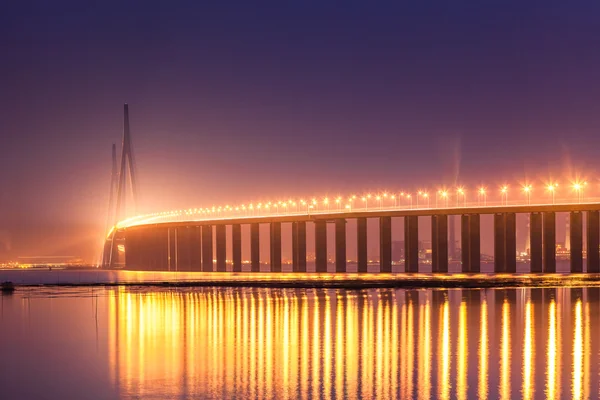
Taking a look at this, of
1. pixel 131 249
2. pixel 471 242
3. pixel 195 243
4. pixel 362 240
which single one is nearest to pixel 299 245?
pixel 362 240

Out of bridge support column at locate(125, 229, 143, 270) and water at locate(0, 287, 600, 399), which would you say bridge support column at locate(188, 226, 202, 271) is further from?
water at locate(0, 287, 600, 399)

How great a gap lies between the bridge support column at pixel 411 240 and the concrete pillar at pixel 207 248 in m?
42.2

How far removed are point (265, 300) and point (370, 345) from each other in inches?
1003

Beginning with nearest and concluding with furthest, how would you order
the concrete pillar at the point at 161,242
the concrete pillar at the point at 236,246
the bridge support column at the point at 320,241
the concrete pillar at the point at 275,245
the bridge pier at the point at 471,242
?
the bridge pier at the point at 471,242 → the bridge support column at the point at 320,241 → the concrete pillar at the point at 275,245 → the concrete pillar at the point at 236,246 → the concrete pillar at the point at 161,242

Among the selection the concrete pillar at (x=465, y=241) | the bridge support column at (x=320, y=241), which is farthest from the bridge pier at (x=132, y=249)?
the concrete pillar at (x=465, y=241)

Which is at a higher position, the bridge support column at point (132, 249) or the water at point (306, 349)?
the water at point (306, 349)

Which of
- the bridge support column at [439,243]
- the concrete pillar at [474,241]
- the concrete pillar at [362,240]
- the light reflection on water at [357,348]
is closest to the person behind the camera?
the light reflection on water at [357,348]

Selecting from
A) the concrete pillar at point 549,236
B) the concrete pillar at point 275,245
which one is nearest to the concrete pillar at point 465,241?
the concrete pillar at point 549,236

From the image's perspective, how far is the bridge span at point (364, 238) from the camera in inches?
4038

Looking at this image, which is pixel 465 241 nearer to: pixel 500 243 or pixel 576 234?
pixel 500 243

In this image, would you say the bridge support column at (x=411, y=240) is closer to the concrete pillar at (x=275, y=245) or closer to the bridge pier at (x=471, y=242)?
the bridge pier at (x=471, y=242)

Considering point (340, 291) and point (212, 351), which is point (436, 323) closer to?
point (212, 351)

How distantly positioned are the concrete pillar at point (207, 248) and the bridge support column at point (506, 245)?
5490 cm

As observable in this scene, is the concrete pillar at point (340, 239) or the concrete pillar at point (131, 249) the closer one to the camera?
A: the concrete pillar at point (340, 239)
